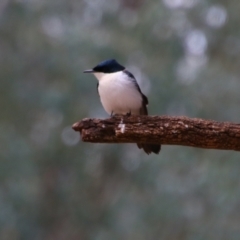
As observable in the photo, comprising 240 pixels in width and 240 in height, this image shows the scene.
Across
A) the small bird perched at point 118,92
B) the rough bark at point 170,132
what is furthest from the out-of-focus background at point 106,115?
the rough bark at point 170,132

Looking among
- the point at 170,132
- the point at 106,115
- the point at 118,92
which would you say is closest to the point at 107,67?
the point at 118,92

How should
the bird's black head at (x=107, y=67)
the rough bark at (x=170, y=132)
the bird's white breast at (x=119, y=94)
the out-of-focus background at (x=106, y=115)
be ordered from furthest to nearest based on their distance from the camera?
the out-of-focus background at (x=106, y=115) < the bird's black head at (x=107, y=67) < the bird's white breast at (x=119, y=94) < the rough bark at (x=170, y=132)

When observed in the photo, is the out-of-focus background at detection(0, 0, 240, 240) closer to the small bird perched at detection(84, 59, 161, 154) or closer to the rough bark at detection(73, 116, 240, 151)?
the small bird perched at detection(84, 59, 161, 154)

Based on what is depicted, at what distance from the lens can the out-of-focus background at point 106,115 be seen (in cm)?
705

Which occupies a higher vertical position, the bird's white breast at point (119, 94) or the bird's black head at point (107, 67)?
the bird's black head at point (107, 67)

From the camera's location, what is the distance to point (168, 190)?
7.12m

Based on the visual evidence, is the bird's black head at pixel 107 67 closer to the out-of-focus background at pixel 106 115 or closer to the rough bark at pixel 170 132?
the rough bark at pixel 170 132

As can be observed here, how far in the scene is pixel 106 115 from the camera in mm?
6980

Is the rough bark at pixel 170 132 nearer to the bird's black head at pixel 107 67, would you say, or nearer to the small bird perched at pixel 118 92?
the small bird perched at pixel 118 92

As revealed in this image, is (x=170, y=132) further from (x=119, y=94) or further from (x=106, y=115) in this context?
(x=106, y=115)

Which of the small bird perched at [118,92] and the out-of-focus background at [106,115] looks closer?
the small bird perched at [118,92]

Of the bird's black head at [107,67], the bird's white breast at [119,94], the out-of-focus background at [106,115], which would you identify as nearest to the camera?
the bird's white breast at [119,94]

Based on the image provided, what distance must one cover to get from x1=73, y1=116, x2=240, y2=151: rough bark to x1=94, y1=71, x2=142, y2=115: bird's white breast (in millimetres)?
956

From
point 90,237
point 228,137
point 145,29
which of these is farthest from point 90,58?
point 228,137
